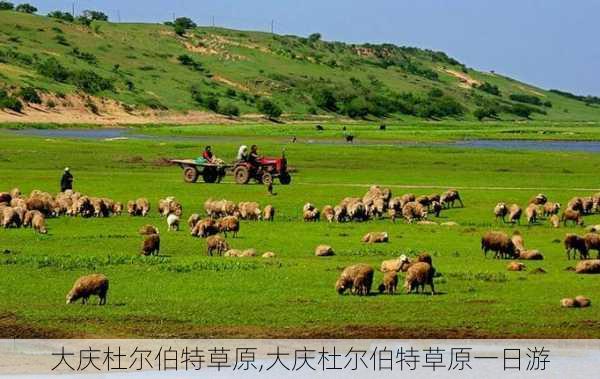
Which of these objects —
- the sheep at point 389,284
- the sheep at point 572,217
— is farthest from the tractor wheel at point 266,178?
the sheep at point 389,284

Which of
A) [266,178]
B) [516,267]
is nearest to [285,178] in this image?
[266,178]

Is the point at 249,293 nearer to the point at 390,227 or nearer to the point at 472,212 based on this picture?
the point at 390,227

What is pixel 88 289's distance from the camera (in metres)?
19.6

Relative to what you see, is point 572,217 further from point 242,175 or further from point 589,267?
point 242,175

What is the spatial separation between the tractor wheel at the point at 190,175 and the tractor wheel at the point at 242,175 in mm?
1735

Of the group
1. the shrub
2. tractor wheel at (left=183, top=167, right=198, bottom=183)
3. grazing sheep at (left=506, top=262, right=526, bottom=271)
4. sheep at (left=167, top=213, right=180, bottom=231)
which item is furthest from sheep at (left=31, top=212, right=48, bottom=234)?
the shrub

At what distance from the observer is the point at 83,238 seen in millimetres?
28547

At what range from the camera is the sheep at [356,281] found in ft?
67.5

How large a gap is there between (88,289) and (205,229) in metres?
9.47

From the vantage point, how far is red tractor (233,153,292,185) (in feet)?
150

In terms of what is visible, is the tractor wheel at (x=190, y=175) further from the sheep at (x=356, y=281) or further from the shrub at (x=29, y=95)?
the shrub at (x=29, y=95)

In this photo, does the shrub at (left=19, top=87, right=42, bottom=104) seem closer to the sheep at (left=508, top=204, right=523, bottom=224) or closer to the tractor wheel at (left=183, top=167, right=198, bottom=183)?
the tractor wheel at (left=183, top=167, right=198, bottom=183)

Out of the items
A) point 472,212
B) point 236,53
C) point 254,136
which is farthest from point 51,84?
Result: point 472,212

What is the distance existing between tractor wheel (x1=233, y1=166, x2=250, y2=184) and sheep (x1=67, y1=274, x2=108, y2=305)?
2672cm
